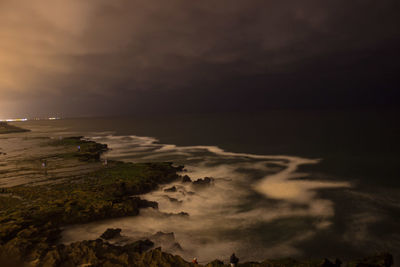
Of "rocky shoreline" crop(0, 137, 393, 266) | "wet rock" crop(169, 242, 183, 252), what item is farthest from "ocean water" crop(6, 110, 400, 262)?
"rocky shoreline" crop(0, 137, 393, 266)

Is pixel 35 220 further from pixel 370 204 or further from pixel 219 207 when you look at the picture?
pixel 370 204

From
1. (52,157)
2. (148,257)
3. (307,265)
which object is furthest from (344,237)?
(52,157)

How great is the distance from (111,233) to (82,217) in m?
3.67

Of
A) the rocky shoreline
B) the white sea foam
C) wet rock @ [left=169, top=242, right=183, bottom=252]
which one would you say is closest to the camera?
the rocky shoreline

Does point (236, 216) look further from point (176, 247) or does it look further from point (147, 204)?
point (147, 204)

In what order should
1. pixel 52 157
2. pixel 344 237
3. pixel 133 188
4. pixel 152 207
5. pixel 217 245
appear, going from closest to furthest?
1. pixel 217 245
2. pixel 344 237
3. pixel 152 207
4. pixel 133 188
5. pixel 52 157

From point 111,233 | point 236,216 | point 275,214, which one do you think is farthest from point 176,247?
point 275,214

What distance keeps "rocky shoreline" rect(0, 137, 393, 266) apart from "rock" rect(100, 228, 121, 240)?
7 centimetres

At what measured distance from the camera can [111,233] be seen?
15922 mm

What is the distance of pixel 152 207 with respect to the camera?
21422 millimetres

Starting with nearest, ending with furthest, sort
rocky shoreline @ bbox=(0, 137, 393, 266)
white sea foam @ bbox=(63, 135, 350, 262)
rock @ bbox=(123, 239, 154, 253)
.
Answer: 1. rocky shoreline @ bbox=(0, 137, 393, 266)
2. rock @ bbox=(123, 239, 154, 253)
3. white sea foam @ bbox=(63, 135, 350, 262)

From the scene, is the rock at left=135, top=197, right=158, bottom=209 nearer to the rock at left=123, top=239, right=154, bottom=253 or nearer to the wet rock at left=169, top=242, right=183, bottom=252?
the wet rock at left=169, top=242, right=183, bottom=252

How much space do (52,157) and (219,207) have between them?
118 feet

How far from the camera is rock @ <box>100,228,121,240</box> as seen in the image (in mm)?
15692
